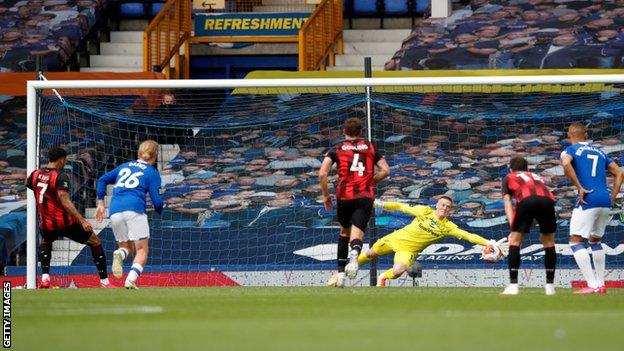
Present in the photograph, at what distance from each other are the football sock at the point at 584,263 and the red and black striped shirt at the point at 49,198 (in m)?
5.57

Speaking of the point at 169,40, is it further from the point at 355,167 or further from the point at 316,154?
the point at 355,167

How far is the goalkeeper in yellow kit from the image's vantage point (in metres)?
17.1

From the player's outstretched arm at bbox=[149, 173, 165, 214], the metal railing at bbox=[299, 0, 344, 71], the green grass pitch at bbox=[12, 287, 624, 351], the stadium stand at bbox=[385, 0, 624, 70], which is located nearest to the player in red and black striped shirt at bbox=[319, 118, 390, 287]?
the green grass pitch at bbox=[12, 287, 624, 351]

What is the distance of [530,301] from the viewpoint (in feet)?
39.5

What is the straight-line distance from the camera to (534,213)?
43.8ft

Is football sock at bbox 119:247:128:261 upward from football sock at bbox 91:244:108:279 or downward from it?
upward

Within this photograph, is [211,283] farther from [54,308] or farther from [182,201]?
[54,308]

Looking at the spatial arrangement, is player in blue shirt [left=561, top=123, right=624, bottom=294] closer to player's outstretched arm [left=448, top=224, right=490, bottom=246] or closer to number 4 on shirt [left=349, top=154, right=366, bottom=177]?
number 4 on shirt [left=349, top=154, right=366, bottom=177]

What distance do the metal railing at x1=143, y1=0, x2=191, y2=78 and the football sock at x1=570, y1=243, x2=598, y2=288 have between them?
11.2 m

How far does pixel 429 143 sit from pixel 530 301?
8.34 meters

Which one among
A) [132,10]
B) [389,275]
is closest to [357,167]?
[389,275]

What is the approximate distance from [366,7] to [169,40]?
3948 millimetres

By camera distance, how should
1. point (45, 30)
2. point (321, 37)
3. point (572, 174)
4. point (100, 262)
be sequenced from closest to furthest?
point (572, 174), point (100, 262), point (321, 37), point (45, 30)

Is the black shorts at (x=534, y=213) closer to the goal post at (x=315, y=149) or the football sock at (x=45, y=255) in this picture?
the goal post at (x=315, y=149)
